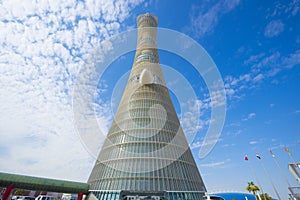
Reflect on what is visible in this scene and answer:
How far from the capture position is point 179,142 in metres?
32.7

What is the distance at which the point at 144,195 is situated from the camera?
20812mm

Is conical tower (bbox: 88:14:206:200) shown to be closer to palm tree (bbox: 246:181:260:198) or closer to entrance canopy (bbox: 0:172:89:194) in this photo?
entrance canopy (bbox: 0:172:89:194)

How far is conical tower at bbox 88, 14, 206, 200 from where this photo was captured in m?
24.4

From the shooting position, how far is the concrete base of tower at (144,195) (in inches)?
814

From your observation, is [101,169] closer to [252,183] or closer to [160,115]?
[160,115]

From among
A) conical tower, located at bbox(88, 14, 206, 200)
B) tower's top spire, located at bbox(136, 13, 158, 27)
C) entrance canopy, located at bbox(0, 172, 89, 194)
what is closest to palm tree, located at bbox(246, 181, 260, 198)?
conical tower, located at bbox(88, 14, 206, 200)

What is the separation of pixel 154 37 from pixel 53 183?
47864 millimetres

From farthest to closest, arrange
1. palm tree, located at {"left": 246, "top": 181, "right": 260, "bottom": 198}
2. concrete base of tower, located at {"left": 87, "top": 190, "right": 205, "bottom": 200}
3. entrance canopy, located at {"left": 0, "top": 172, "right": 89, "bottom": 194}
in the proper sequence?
palm tree, located at {"left": 246, "top": 181, "right": 260, "bottom": 198} → entrance canopy, located at {"left": 0, "top": 172, "right": 89, "bottom": 194} → concrete base of tower, located at {"left": 87, "top": 190, "right": 205, "bottom": 200}

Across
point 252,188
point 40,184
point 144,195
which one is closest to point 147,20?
point 144,195

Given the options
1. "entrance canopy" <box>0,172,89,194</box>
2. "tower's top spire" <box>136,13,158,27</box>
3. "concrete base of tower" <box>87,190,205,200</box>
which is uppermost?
"tower's top spire" <box>136,13,158,27</box>

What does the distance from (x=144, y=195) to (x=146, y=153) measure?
799 centimetres

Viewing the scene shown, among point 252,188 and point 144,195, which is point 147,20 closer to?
point 144,195

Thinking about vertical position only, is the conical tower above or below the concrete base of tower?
above

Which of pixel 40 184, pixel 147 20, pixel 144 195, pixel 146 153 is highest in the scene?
pixel 147 20
